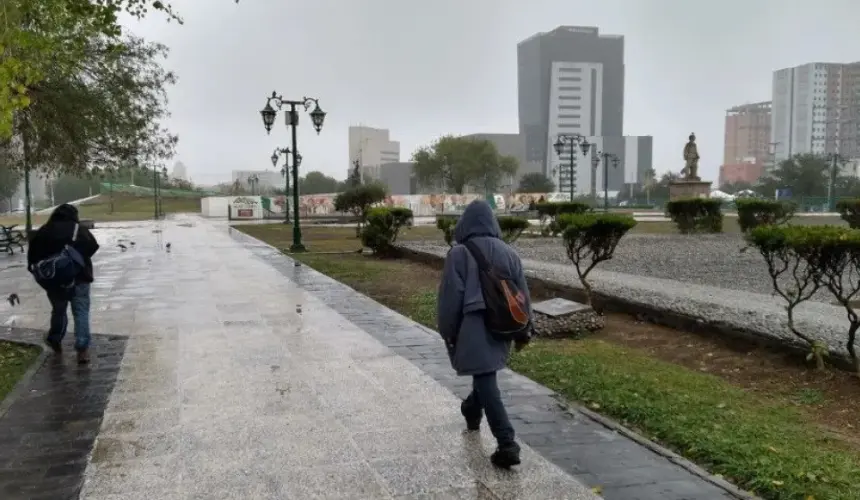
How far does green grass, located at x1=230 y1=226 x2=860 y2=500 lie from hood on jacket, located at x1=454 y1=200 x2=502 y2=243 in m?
1.72

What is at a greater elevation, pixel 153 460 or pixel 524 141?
pixel 524 141

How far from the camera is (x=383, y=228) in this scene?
17.6m

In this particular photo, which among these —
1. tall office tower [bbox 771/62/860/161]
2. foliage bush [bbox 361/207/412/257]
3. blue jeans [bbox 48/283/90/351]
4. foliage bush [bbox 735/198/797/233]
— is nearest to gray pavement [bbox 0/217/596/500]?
blue jeans [bbox 48/283/90/351]

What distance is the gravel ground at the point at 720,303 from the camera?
274 inches

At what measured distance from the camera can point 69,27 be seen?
784 centimetres

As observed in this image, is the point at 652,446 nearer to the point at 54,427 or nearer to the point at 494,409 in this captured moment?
the point at 494,409

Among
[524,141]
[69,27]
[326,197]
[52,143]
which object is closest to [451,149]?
[326,197]

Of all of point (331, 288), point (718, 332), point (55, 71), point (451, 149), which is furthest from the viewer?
point (451, 149)

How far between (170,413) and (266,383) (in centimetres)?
92

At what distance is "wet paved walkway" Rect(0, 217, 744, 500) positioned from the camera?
359cm

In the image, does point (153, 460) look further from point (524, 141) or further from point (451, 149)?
point (524, 141)

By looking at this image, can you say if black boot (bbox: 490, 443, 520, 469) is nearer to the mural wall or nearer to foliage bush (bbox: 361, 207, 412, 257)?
foliage bush (bbox: 361, 207, 412, 257)

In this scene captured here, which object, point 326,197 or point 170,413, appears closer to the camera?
point 170,413

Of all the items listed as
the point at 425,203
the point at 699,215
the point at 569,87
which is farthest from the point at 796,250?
the point at 569,87
